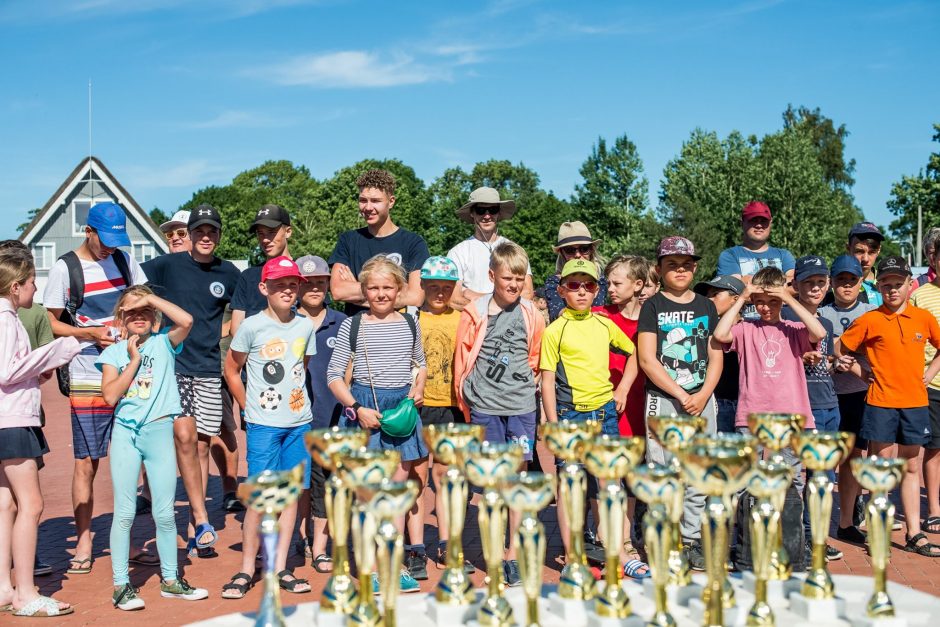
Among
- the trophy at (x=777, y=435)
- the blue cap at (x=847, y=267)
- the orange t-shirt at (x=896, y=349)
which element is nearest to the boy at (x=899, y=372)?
the orange t-shirt at (x=896, y=349)

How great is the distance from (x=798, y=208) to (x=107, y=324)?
39983mm

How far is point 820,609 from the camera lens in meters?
3.19

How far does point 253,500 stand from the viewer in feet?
9.49

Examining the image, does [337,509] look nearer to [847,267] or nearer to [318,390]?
[318,390]

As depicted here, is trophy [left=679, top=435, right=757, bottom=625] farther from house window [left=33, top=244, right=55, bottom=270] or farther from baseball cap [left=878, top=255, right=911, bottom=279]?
house window [left=33, top=244, right=55, bottom=270]

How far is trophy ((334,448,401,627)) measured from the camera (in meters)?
2.90

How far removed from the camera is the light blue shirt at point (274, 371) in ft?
16.8

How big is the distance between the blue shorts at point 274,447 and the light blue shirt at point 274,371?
5 centimetres

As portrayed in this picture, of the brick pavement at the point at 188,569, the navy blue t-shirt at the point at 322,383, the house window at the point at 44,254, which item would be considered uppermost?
the house window at the point at 44,254

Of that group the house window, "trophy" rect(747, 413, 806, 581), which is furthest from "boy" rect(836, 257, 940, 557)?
the house window

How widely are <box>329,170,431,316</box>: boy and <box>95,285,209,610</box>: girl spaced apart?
1393mm

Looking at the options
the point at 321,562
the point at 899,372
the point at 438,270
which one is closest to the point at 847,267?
the point at 899,372

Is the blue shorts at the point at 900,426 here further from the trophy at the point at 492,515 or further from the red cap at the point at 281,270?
the red cap at the point at 281,270

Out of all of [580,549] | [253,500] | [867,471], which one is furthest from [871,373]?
[253,500]
